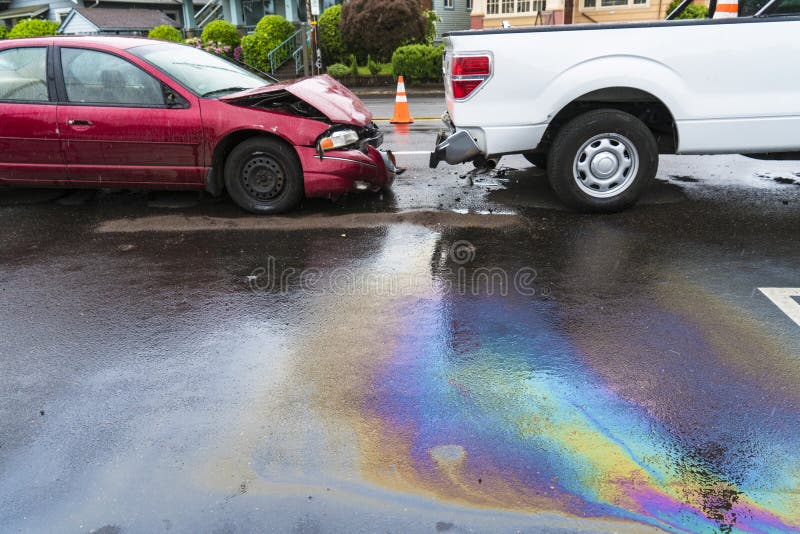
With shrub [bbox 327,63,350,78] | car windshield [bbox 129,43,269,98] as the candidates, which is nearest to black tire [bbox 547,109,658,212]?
car windshield [bbox 129,43,269,98]

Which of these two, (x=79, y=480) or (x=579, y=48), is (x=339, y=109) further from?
(x=79, y=480)

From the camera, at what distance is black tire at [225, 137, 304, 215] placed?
5.73 meters

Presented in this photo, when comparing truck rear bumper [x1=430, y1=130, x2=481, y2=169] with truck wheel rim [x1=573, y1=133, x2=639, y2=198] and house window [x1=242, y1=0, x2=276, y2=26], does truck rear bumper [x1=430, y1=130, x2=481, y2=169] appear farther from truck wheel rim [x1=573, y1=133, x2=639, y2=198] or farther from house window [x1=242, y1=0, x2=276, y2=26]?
house window [x1=242, y1=0, x2=276, y2=26]

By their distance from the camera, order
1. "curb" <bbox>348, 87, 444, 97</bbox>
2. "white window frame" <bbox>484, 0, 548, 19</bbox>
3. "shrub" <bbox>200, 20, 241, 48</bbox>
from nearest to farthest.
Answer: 1. "curb" <bbox>348, 87, 444, 97</bbox>
2. "shrub" <bbox>200, 20, 241, 48</bbox>
3. "white window frame" <bbox>484, 0, 548, 19</bbox>

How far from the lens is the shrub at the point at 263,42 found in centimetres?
2298

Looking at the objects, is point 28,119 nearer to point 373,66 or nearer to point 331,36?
point 373,66

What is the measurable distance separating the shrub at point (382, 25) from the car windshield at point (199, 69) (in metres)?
15.6

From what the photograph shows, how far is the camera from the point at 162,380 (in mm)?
3270

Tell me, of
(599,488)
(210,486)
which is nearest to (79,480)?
(210,486)

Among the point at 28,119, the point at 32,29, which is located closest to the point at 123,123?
the point at 28,119

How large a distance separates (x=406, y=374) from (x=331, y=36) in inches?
855

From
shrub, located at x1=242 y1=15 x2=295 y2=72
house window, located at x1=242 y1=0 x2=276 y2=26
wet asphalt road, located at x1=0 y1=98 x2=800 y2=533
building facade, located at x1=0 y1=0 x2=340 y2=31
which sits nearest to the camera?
wet asphalt road, located at x1=0 y1=98 x2=800 y2=533

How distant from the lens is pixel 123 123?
18.9ft


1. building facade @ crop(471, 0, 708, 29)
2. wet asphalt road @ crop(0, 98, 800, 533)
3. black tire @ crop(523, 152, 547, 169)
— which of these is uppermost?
building facade @ crop(471, 0, 708, 29)
